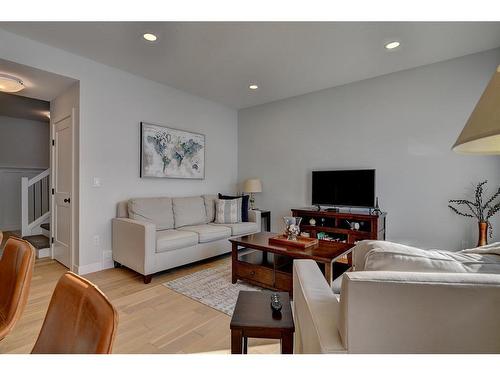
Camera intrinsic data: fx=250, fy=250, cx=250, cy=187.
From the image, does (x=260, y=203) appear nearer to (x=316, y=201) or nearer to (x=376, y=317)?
(x=316, y=201)

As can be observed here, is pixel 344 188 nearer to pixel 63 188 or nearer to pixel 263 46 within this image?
pixel 263 46

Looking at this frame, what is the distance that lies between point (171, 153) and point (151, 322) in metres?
2.47

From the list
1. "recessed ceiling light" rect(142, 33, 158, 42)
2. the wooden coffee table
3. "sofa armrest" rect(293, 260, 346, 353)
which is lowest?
Answer: the wooden coffee table

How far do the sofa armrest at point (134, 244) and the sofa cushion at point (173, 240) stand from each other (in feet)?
0.27

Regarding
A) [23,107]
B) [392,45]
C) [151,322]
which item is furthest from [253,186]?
[23,107]

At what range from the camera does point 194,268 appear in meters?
3.14

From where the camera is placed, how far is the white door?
3.07m

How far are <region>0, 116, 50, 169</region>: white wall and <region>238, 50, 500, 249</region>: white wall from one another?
547 centimetres

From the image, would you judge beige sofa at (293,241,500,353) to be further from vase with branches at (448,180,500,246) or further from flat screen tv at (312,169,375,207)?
flat screen tv at (312,169,375,207)

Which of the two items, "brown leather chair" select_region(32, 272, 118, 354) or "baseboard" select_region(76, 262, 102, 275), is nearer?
"brown leather chair" select_region(32, 272, 118, 354)

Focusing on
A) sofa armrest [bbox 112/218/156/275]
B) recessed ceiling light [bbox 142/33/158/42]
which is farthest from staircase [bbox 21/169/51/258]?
recessed ceiling light [bbox 142/33/158/42]

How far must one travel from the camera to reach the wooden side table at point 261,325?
1.04 metres

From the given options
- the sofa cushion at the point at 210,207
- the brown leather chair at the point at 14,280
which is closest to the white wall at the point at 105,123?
the sofa cushion at the point at 210,207

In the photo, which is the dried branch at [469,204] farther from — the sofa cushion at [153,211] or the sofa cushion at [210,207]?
the sofa cushion at [153,211]
